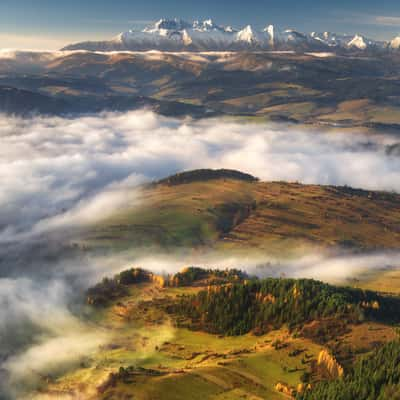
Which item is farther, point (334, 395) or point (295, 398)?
point (295, 398)

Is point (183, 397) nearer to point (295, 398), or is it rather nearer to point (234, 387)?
point (234, 387)

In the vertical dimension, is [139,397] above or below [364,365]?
below

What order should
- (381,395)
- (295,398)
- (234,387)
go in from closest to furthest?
(381,395) < (295,398) < (234,387)

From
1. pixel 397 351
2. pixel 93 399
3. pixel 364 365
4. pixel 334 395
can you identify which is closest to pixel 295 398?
pixel 334 395

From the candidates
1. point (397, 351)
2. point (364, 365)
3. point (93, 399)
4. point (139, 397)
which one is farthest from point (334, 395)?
point (93, 399)

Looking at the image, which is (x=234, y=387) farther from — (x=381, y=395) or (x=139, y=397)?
(x=381, y=395)

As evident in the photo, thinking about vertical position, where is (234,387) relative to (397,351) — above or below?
below

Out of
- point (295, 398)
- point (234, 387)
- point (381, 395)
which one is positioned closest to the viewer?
point (381, 395)
